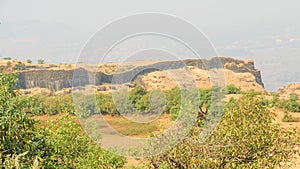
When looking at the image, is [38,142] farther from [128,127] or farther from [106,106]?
[106,106]

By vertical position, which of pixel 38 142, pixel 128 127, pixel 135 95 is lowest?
pixel 135 95

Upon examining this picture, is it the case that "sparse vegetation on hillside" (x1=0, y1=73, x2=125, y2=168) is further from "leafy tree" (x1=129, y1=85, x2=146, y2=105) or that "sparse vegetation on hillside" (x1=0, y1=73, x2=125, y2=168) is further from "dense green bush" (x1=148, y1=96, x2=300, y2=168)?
"leafy tree" (x1=129, y1=85, x2=146, y2=105)

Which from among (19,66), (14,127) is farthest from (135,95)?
(19,66)

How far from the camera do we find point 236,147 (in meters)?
11.2

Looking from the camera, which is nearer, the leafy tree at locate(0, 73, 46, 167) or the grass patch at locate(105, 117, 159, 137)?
the leafy tree at locate(0, 73, 46, 167)

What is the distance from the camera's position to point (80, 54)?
9.77 m

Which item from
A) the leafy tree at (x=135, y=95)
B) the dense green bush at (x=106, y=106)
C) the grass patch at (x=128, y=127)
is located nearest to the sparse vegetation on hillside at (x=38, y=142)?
the grass patch at (x=128, y=127)

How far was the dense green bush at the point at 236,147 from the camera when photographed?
10773 mm

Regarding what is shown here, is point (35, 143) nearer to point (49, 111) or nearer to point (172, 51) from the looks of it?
point (172, 51)

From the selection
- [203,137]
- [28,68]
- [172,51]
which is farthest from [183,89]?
[28,68]

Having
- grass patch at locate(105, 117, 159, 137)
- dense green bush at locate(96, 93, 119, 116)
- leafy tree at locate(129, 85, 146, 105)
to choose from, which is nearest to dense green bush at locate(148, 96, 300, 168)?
grass patch at locate(105, 117, 159, 137)

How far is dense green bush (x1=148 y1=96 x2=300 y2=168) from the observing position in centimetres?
1077

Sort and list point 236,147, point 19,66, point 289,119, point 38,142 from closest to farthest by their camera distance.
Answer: point 38,142 → point 236,147 → point 289,119 → point 19,66

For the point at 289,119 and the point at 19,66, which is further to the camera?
the point at 19,66
